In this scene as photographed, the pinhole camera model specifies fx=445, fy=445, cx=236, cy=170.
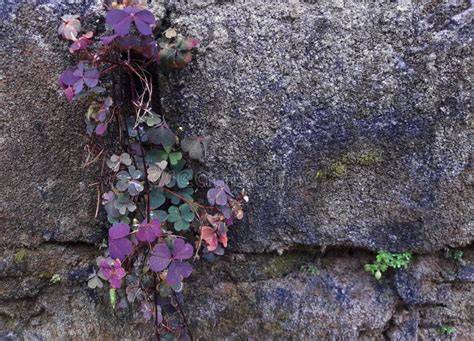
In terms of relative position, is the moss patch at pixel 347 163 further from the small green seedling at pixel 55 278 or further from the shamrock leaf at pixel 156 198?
the small green seedling at pixel 55 278

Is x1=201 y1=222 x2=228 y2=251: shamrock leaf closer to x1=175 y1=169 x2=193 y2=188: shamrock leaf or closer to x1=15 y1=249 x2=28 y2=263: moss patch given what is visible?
x1=175 y1=169 x2=193 y2=188: shamrock leaf

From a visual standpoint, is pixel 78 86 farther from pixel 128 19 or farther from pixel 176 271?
pixel 176 271

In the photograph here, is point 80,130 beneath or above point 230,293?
above

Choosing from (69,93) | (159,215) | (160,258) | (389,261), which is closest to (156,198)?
(159,215)

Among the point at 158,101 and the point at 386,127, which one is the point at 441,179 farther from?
the point at 158,101

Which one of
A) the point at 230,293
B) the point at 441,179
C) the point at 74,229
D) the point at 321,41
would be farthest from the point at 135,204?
the point at 441,179
